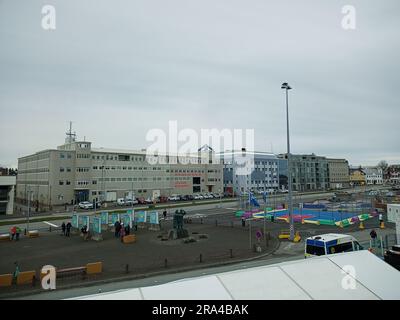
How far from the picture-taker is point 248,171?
310 ft

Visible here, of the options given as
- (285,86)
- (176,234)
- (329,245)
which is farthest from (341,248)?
(176,234)

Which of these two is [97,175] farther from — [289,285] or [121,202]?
[289,285]

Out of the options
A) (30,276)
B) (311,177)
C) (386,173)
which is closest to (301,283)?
(30,276)

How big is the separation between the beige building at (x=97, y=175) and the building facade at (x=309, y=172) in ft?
169

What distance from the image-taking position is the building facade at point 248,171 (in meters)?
93.9

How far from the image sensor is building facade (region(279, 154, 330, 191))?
377 feet

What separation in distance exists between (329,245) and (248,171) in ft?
263

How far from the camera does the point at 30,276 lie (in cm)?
1402

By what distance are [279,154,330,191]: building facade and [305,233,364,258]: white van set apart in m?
96.3

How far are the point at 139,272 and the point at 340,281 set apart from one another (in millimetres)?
11553

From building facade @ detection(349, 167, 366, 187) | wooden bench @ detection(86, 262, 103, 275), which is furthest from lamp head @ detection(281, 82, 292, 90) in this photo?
building facade @ detection(349, 167, 366, 187)

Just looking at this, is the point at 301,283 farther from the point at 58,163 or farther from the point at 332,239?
the point at 58,163
